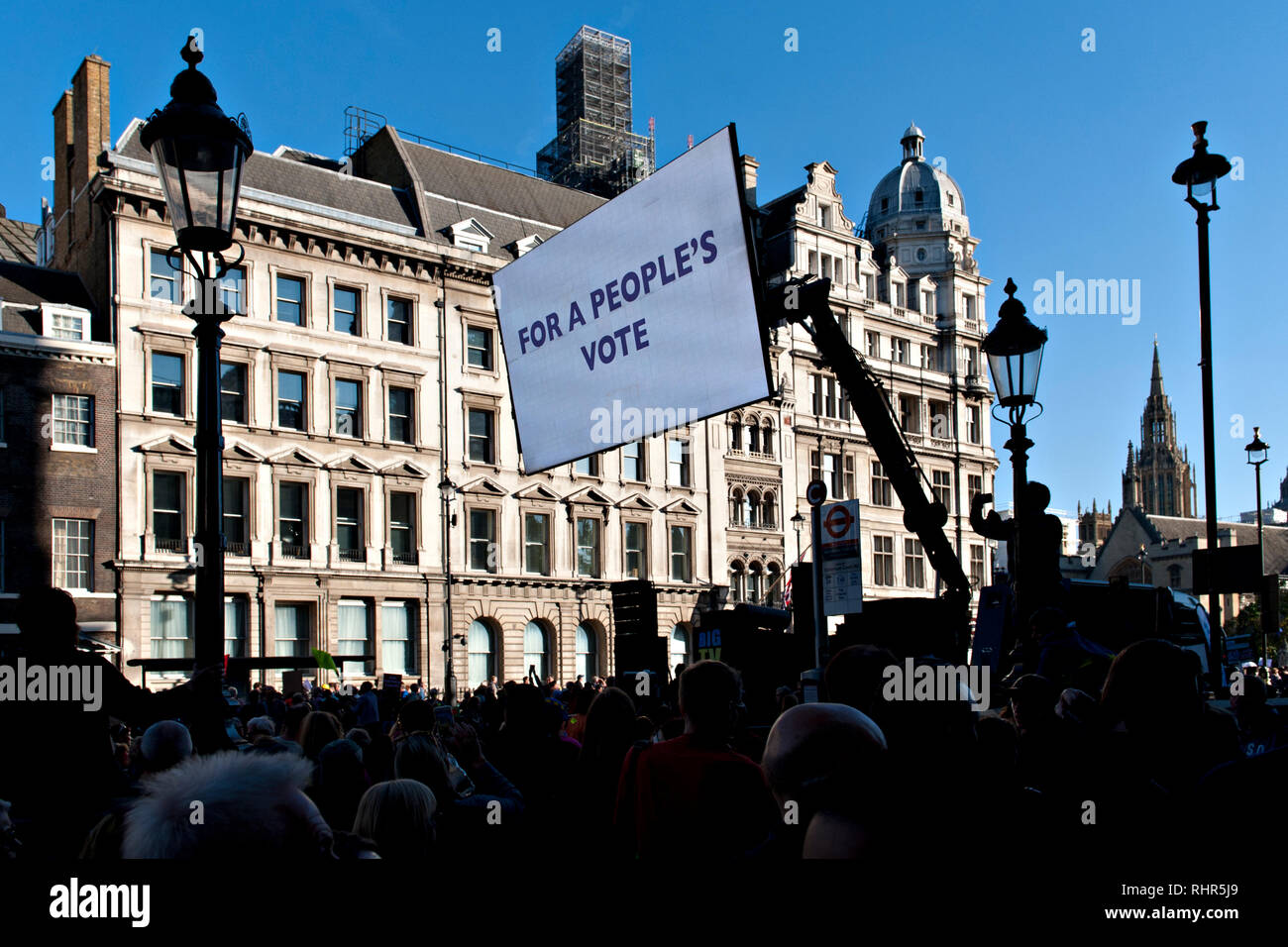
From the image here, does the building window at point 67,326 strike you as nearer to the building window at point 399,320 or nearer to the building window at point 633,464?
the building window at point 399,320

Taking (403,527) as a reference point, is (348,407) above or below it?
above

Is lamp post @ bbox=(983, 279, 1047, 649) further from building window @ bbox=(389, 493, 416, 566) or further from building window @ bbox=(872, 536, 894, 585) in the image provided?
building window @ bbox=(872, 536, 894, 585)

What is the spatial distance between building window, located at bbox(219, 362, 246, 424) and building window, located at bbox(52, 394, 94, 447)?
3.96m

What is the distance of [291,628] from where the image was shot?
34156mm

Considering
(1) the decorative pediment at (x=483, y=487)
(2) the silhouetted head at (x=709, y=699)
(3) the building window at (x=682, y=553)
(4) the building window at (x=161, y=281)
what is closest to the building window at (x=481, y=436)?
(1) the decorative pediment at (x=483, y=487)

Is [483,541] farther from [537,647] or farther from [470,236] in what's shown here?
[470,236]

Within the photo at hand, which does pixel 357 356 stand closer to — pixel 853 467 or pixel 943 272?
pixel 853 467

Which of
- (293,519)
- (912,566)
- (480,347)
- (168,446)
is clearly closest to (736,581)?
(912,566)

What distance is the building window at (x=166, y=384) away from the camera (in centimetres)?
3278

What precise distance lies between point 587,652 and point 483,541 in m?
5.79

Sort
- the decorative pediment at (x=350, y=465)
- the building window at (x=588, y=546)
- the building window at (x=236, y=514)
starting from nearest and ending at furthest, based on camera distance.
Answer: the building window at (x=236, y=514) → the decorative pediment at (x=350, y=465) → the building window at (x=588, y=546)

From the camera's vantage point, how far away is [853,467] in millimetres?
51500

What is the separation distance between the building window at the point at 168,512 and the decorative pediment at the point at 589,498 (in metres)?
13.4
